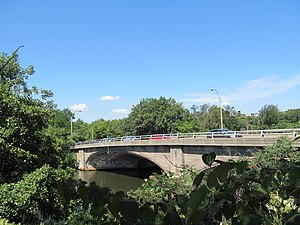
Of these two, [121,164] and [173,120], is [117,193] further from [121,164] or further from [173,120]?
[173,120]

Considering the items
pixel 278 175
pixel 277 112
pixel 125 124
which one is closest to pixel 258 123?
pixel 277 112

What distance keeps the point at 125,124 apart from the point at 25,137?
55.3 meters

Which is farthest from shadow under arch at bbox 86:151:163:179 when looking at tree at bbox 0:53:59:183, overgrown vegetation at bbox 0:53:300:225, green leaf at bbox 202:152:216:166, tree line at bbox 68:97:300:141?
green leaf at bbox 202:152:216:166

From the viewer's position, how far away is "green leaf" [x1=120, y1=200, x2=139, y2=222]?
0.80 meters

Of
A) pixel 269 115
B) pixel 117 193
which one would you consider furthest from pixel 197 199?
pixel 269 115

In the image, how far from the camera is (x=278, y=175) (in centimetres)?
101

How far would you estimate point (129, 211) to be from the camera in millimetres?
804

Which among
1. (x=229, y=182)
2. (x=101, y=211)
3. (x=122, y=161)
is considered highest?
(x=229, y=182)

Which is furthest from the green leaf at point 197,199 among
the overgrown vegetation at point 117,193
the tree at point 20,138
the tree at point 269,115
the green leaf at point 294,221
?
the tree at point 269,115

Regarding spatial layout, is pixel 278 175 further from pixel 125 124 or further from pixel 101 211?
pixel 125 124

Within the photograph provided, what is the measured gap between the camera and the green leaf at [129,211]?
31.5 inches

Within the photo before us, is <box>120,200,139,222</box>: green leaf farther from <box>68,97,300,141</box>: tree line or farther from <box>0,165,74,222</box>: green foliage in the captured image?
<box>68,97,300,141</box>: tree line

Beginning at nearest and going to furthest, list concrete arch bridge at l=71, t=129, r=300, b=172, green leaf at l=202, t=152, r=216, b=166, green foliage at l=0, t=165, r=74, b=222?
1. green leaf at l=202, t=152, r=216, b=166
2. green foliage at l=0, t=165, r=74, b=222
3. concrete arch bridge at l=71, t=129, r=300, b=172

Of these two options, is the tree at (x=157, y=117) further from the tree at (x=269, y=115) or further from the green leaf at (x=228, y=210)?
the green leaf at (x=228, y=210)
